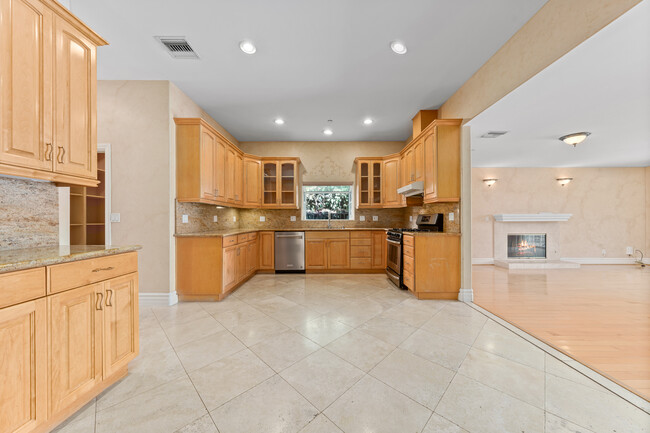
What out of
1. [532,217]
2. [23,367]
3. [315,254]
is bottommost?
[315,254]

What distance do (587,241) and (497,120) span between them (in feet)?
20.3

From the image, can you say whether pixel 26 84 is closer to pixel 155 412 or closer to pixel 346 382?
pixel 155 412

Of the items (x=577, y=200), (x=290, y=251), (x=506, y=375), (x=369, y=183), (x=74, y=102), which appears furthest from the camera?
(x=577, y=200)

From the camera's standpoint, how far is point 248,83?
3078 mm

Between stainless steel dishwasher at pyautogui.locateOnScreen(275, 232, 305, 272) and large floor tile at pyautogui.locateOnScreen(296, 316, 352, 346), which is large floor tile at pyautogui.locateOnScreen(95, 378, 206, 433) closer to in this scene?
large floor tile at pyautogui.locateOnScreen(296, 316, 352, 346)

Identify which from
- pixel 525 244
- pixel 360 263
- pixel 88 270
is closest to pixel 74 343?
pixel 88 270

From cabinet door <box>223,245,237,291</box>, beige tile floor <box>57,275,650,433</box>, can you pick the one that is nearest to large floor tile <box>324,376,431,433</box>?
beige tile floor <box>57,275,650,433</box>

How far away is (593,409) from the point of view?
134 cm

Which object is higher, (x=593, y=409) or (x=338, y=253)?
(x=338, y=253)

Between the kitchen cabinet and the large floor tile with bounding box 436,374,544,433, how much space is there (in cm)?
378

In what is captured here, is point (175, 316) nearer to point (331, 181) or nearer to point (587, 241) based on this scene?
point (331, 181)

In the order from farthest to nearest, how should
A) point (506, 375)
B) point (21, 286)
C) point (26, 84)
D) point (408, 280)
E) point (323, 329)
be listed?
point (408, 280)
point (323, 329)
point (506, 375)
point (26, 84)
point (21, 286)

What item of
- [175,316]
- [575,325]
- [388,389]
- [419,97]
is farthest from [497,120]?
[175,316]

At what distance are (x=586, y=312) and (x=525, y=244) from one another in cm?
417
